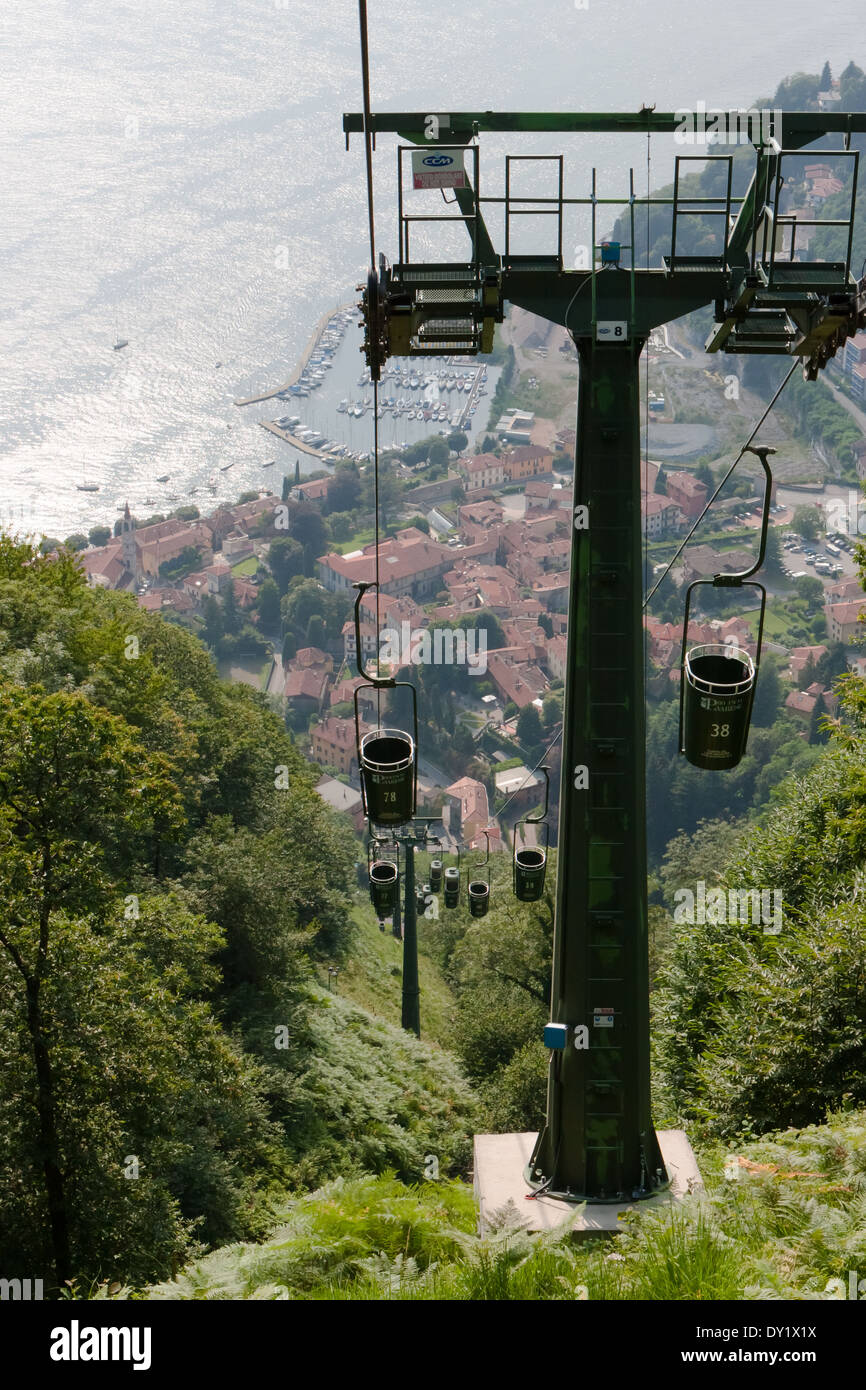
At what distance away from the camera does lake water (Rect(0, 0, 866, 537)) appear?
11462 cm

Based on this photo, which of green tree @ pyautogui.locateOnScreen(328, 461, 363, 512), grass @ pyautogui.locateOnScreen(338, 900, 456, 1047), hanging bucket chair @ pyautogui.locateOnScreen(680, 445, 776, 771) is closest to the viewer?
hanging bucket chair @ pyautogui.locateOnScreen(680, 445, 776, 771)

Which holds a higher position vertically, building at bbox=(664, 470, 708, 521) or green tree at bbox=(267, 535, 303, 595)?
building at bbox=(664, 470, 708, 521)

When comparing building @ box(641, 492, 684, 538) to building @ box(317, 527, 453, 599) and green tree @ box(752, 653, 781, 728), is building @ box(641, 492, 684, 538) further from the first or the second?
A: green tree @ box(752, 653, 781, 728)

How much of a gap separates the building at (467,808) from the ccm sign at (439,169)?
54.6m

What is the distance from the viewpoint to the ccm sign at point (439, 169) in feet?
21.0

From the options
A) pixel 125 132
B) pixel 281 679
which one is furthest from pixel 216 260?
pixel 281 679

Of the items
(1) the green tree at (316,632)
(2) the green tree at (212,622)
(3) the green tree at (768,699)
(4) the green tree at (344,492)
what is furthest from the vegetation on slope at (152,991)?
(4) the green tree at (344,492)

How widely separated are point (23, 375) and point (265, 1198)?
380 ft

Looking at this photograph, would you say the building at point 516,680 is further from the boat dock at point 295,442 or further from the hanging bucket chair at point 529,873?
the hanging bucket chair at point 529,873

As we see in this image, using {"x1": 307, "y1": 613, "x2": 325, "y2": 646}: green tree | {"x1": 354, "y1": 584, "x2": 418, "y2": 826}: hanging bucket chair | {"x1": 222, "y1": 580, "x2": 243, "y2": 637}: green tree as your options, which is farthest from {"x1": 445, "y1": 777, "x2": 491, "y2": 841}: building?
{"x1": 354, "y1": 584, "x2": 418, "y2": 826}: hanging bucket chair

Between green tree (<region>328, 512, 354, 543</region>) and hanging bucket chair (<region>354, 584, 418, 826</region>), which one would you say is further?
green tree (<region>328, 512, 354, 543</region>)

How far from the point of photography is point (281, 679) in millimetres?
84438

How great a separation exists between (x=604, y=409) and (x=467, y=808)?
2273 inches

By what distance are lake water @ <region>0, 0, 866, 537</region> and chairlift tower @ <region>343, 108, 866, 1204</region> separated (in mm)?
96388
